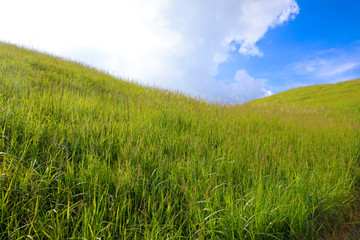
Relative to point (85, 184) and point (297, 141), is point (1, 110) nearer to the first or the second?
point (85, 184)

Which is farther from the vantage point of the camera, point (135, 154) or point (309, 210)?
point (135, 154)

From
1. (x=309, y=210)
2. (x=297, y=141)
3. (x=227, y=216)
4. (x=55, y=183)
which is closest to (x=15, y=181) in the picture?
(x=55, y=183)

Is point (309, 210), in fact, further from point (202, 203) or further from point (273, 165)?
point (202, 203)

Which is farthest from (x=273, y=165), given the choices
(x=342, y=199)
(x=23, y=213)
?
(x=23, y=213)

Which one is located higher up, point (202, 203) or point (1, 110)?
point (1, 110)

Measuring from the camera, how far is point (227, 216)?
161cm

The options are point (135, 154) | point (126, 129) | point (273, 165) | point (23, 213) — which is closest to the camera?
point (23, 213)

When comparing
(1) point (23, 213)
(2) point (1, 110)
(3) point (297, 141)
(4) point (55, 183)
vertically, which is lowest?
(1) point (23, 213)

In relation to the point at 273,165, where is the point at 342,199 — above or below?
below

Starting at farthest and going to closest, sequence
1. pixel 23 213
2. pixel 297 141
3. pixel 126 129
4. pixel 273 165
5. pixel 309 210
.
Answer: pixel 297 141 < pixel 126 129 < pixel 273 165 < pixel 309 210 < pixel 23 213

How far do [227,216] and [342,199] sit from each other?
79.8 inches

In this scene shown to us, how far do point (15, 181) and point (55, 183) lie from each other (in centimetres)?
30

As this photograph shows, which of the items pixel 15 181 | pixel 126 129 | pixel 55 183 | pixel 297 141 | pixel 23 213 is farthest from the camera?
pixel 297 141

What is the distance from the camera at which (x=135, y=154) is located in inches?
87.0
